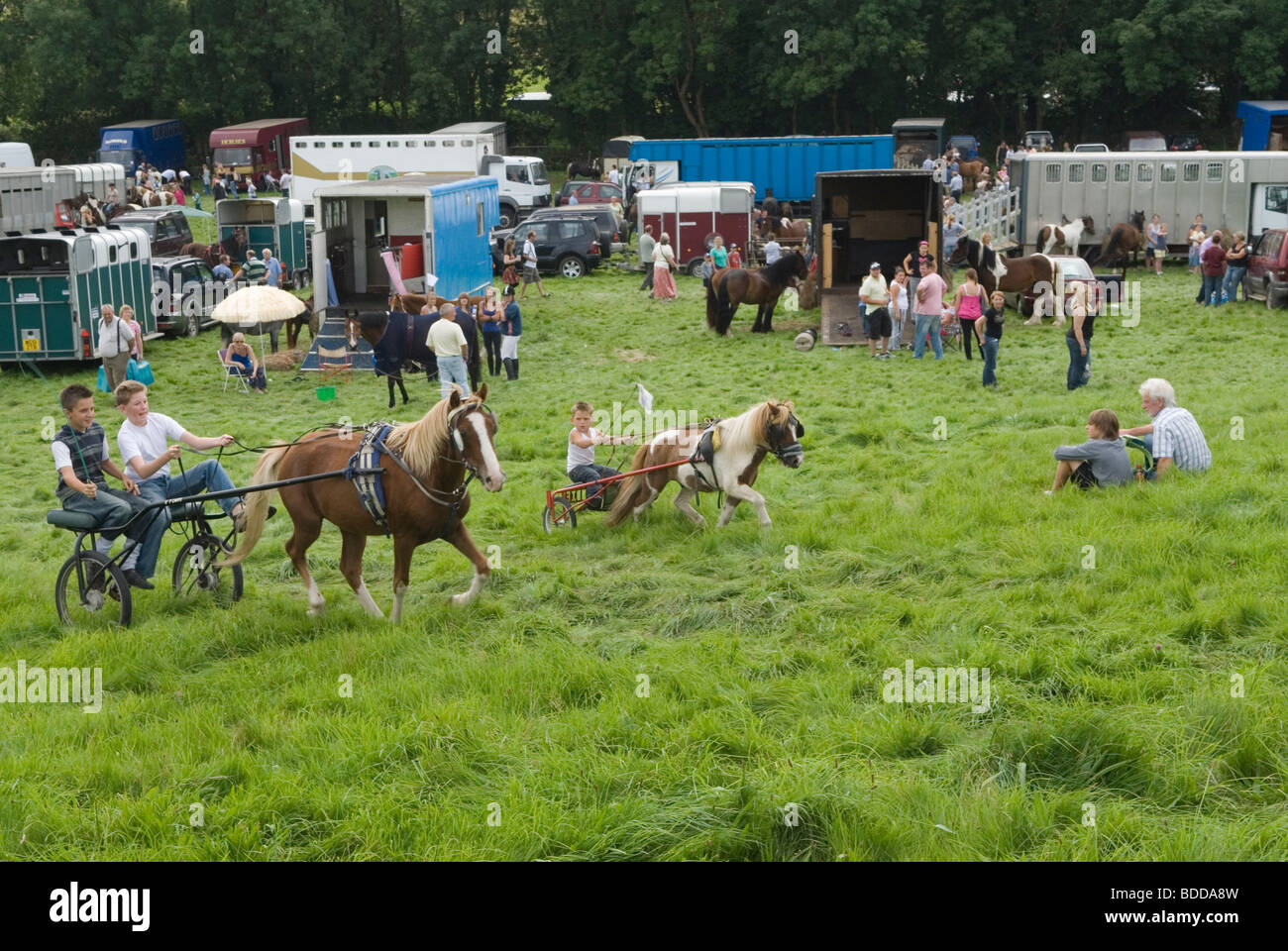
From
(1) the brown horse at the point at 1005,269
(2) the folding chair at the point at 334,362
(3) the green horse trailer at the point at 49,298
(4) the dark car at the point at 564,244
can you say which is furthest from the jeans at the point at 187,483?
(4) the dark car at the point at 564,244

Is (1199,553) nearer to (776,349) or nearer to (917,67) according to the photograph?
(776,349)

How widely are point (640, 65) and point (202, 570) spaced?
4480 cm

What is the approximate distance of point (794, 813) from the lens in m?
5.69

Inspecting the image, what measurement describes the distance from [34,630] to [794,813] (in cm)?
593

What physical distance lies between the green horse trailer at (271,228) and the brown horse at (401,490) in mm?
20283

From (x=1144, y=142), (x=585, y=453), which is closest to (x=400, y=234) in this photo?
(x=585, y=453)

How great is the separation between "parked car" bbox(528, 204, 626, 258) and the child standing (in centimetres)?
1218

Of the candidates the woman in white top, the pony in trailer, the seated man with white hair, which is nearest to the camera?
the pony in trailer

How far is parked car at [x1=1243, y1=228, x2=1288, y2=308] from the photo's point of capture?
2345 centimetres

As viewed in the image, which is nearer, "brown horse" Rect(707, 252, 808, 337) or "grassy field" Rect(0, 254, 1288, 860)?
"grassy field" Rect(0, 254, 1288, 860)

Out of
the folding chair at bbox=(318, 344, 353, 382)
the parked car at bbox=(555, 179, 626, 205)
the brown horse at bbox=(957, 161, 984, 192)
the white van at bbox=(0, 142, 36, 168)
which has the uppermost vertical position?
the white van at bbox=(0, 142, 36, 168)

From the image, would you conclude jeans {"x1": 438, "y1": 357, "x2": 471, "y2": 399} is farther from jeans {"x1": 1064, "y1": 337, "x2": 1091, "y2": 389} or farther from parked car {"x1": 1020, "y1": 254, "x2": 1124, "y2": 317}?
parked car {"x1": 1020, "y1": 254, "x2": 1124, "y2": 317}

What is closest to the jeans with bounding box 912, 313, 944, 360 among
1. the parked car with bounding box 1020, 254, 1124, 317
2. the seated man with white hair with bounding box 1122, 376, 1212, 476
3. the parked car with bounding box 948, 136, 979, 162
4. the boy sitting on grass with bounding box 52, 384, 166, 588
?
the parked car with bounding box 1020, 254, 1124, 317

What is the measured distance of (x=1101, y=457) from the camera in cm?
1089
